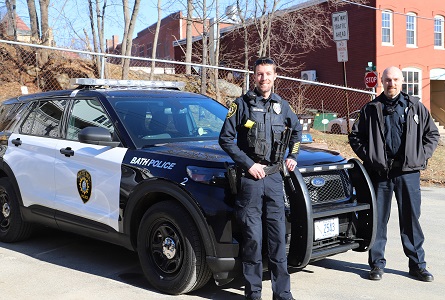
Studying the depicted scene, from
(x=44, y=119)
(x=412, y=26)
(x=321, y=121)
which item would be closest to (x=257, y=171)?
(x=44, y=119)

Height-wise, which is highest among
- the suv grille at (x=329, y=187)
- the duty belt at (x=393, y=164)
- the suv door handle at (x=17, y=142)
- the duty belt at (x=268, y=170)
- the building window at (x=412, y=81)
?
the building window at (x=412, y=81)

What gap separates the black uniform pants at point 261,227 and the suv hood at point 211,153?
408 mm

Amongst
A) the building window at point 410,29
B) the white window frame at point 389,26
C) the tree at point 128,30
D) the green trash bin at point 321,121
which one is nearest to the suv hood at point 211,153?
the tree at point 128,30

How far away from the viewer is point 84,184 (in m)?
5.51

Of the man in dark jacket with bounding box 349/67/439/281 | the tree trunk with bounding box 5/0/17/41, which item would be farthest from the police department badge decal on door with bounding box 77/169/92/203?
the tree trunk with bounding box 5/0/17/41

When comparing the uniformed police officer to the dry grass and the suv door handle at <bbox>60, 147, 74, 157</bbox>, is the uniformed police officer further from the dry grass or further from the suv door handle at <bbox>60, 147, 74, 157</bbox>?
the dry grass

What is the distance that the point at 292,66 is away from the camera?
3319cm

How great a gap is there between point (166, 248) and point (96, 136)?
117 cm

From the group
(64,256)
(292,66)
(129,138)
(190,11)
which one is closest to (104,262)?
(64,256)

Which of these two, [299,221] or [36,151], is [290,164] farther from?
[36,151]

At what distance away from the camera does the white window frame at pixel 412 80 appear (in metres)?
30.3

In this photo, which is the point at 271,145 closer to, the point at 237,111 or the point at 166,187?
the point at 237,111

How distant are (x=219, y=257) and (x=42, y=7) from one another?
1668 cm

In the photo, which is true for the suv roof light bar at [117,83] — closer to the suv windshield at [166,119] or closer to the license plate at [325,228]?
the suv windshield at [166,119]
